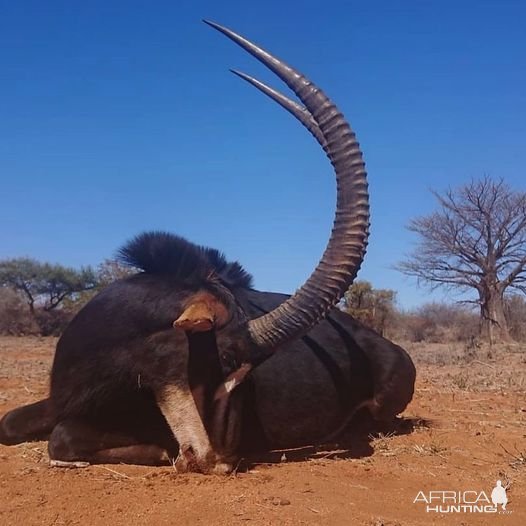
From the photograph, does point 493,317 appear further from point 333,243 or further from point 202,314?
point 202,314

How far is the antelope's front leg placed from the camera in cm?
423

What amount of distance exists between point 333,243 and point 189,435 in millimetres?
1476

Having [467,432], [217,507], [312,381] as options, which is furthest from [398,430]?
[217,507]

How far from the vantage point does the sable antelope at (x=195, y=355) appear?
4375 millimetres

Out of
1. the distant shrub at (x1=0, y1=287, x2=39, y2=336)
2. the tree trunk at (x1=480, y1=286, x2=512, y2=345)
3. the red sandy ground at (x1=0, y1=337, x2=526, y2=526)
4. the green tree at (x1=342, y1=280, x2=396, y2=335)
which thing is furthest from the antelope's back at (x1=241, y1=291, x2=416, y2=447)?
the distant shrub at (x1=0, y1=287, x2=39, y2=336)

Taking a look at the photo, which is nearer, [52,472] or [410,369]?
[52,472]

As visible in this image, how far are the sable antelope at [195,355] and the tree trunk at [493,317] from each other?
19768 mm

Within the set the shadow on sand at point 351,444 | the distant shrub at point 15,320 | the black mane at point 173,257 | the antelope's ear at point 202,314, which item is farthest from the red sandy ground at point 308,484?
the distant shrub at point 15,320

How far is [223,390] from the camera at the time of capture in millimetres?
4336

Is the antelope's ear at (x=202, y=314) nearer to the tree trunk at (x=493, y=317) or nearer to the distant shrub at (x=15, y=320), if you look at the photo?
the tree trunk at (x=493, y=317)

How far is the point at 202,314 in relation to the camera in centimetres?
438

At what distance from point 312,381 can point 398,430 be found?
1.09 meters

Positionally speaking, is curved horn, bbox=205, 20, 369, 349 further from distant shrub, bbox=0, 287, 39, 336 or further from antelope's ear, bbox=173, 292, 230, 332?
distant shrub, bbox=0, 287, 39, 336

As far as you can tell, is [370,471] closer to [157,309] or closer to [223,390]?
[223,390]
